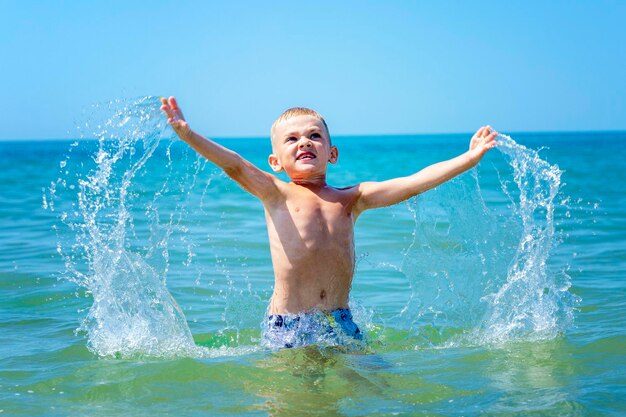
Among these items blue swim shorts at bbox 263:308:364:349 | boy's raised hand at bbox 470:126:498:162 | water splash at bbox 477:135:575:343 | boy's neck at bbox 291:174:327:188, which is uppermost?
boy's raised hand at bbox 470:126:498:162

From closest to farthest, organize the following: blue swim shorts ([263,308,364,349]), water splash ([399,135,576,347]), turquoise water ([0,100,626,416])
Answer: turquoise water ([0,100,626,416])
blue swim shorts ([263,308,364,349])
water splash ([399,135,576,347])

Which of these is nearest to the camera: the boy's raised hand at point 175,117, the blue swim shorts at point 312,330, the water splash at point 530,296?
the boy's raised hand at point 175,117

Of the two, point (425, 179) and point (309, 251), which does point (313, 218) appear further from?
point (425, 179)

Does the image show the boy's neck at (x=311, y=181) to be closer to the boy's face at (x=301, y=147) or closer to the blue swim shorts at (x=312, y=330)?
the boy's face at (x=301, y=147)

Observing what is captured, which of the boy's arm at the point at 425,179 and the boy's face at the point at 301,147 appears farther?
the boy's face at the point at 301,147

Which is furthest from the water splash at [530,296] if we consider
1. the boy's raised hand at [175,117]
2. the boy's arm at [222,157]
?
the boy's raised hand at [175,117]

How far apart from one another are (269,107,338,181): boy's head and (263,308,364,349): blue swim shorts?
74 centimetres

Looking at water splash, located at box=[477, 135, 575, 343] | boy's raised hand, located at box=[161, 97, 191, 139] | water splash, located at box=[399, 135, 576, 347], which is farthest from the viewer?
water splash, located at box=[399, 135, 576, 347]

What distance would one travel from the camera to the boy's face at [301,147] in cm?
449

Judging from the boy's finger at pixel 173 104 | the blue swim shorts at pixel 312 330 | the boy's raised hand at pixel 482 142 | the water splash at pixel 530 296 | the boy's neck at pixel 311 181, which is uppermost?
the boy's finger at pixel 173 104

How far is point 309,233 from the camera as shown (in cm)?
435

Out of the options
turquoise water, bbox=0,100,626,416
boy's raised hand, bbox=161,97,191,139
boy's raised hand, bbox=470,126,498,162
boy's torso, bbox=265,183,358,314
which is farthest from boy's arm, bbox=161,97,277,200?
boy's raised hand, bbox=470,126,498,162

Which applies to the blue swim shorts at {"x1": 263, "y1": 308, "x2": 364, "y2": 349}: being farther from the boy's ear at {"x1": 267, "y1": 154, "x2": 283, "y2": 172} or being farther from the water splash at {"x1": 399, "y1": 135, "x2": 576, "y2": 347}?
the water splash at {"x1": 399, "y1": 135, "x2": 576, "y2": 347}

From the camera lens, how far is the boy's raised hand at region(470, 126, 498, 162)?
4352 mm
